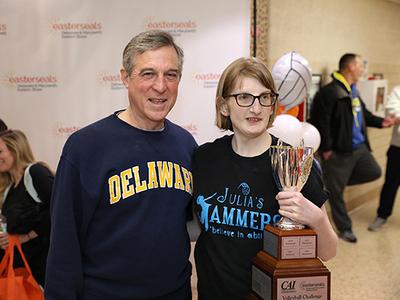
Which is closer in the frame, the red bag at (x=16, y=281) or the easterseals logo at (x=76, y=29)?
the red bag at (x=16, y=281)

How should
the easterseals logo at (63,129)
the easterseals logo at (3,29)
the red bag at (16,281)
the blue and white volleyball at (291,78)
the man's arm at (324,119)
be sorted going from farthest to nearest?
the man's arm at (324,119) → the easterseals logo at (63,129) → the easterseals logo at (3,29) → the blue and white volleyball at (291,78) → the red bag at (16,281)

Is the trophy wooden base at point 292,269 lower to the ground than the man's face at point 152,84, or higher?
lower

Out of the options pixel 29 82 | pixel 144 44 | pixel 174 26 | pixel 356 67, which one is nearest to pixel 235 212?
pixel 144 44

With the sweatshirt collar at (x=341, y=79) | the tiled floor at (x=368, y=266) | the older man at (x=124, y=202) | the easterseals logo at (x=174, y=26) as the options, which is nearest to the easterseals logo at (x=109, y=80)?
the easterseals logo at (x=174, y=26)

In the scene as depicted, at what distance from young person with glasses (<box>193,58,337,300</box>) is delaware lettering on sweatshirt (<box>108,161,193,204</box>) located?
7 centimetres

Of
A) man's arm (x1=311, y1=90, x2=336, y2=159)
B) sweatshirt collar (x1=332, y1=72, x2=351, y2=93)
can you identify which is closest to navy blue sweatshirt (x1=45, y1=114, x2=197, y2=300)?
man's arm (x1=311, y1=90, x2=336, y2=159)

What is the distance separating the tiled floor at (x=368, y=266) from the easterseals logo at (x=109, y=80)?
5.22ft

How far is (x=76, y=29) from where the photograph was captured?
10.1ft

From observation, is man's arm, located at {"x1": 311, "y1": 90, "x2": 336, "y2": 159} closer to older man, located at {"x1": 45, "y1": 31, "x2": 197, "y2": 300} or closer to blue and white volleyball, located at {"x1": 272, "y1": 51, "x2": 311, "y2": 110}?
blue and white volleyball, located at {"x1": 272, "y1": 51, "x2": 311, "y2": 110}

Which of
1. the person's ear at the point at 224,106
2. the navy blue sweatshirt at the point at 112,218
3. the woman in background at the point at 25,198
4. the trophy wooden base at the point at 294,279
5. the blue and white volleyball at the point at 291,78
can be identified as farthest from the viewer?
the blue and white volleyball at the point at 291,78

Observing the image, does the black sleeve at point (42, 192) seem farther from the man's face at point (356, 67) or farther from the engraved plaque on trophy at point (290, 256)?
the man's face at point (356, 67)

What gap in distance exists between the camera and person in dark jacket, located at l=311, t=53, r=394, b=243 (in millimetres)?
4098

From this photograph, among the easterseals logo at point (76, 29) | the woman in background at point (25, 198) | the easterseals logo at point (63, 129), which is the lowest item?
the woman in background at point (25, 198)

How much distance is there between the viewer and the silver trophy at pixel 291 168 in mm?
1282
